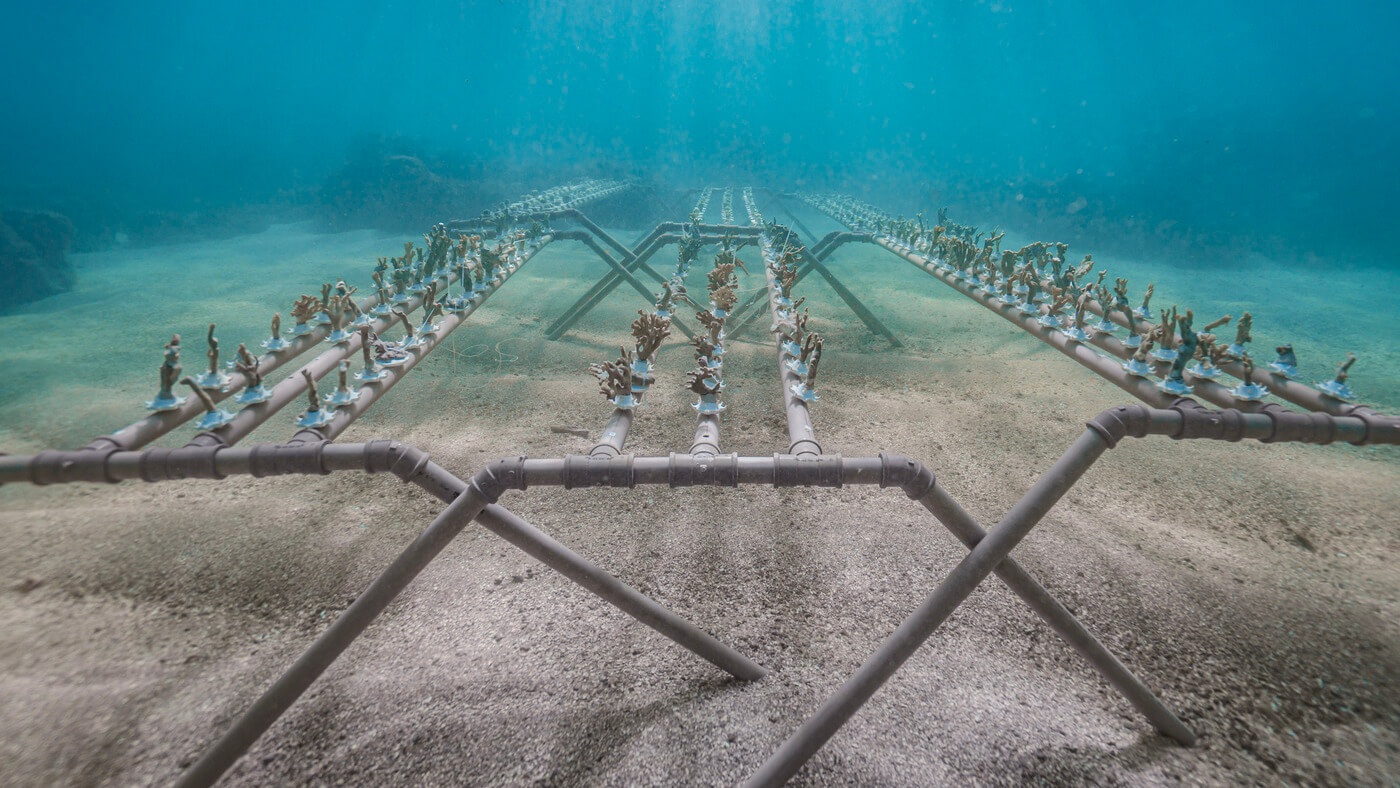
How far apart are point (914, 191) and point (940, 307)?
115 ft

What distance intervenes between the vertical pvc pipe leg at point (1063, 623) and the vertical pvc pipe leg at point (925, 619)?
0.31 feet

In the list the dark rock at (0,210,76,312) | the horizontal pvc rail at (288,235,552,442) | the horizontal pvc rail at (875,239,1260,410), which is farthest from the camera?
the dark rock at (0,210,76,312)

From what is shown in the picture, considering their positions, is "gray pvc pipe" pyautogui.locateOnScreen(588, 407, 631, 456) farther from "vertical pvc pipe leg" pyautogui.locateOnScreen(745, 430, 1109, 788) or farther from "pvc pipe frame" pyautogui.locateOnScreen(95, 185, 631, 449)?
"pvc pipe frame" pyautogui.locateOnScreen(95, 185, 631, 449)

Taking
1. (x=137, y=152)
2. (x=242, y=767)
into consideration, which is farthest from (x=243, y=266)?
(x=137, y=152)

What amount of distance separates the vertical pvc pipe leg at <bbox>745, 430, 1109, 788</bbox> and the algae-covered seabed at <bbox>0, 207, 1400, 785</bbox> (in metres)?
0.27

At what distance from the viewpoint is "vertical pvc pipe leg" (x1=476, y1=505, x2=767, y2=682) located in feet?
6.07

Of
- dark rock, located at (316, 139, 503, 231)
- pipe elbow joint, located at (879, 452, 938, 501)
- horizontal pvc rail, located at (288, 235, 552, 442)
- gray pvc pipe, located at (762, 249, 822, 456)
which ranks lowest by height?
horizontal pvc rail, located at (288, 235, 552, 442)

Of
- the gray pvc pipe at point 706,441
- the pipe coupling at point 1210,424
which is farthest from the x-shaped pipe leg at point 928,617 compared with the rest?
the gray pvc pipe at point 706,441

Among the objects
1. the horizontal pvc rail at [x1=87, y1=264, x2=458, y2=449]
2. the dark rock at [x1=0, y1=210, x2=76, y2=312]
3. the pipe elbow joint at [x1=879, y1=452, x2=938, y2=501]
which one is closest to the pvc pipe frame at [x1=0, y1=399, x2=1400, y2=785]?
the pipe elbow joint at [x1=879, y1=452, x2=938, y2=501]

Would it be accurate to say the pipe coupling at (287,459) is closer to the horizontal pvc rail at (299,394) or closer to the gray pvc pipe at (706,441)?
the horizontal pvc rail at (299,394)

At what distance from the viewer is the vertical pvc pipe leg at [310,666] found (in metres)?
1.64

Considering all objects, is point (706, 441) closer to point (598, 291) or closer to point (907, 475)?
point (907, 475)

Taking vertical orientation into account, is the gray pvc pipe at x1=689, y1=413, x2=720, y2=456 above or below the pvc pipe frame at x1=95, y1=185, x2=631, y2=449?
above

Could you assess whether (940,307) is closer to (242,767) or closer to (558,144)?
(242,767)
